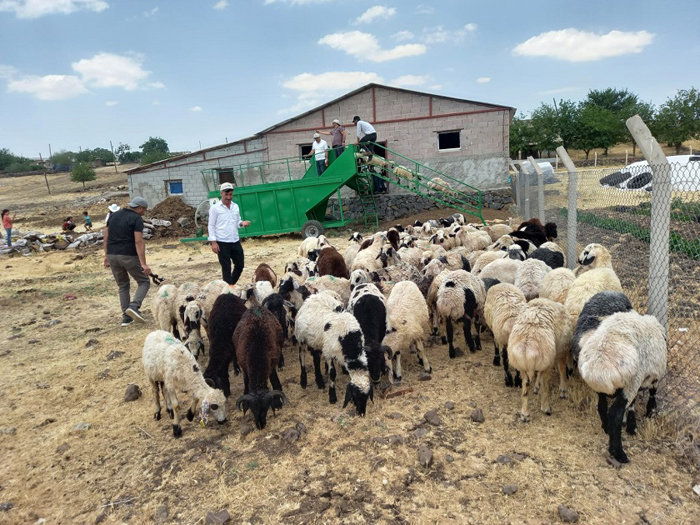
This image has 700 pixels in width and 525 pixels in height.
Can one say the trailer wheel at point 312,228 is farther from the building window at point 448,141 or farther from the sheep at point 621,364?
the sheep at point 621,364

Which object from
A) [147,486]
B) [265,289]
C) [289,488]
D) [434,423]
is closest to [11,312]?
[265,289]

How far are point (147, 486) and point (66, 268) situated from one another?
13215 mm

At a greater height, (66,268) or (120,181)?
(120,181)

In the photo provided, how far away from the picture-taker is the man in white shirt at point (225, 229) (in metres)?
7.40

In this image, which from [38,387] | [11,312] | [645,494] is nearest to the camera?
[645,494]

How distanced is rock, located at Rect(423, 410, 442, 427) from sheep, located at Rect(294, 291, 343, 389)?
1.46 m

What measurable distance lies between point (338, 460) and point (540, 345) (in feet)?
7.36

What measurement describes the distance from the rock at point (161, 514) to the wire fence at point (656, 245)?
14.9 feet

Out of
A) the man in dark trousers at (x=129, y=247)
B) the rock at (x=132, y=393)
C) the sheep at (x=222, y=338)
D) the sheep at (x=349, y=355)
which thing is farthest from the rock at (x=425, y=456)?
the man in dark trousers at (x=129, y=247)

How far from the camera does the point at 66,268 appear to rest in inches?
566

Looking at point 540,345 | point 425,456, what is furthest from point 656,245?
point 425,456

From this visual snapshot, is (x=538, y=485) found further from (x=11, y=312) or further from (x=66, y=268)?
(x=66, y=268)

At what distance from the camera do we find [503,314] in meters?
5.16

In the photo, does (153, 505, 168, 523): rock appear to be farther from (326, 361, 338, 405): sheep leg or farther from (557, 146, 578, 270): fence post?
(557, 146, 578, 270): fence post
